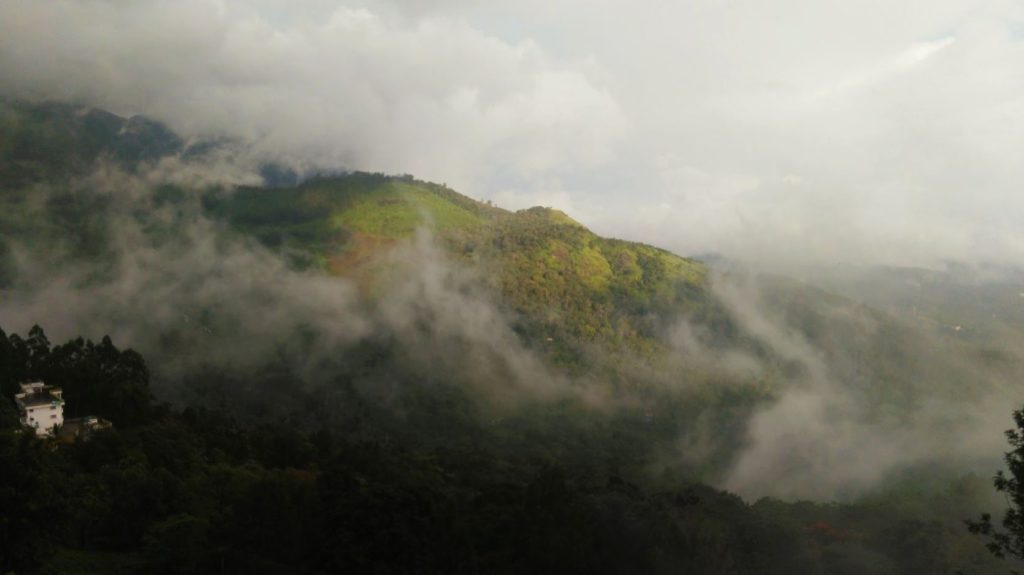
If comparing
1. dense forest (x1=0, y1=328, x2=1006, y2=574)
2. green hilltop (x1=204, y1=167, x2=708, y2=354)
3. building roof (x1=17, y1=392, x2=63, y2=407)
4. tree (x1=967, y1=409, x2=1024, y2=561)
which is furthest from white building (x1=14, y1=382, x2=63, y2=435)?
green hilltop (x1=204, y1=167, x2=708, y2=354)

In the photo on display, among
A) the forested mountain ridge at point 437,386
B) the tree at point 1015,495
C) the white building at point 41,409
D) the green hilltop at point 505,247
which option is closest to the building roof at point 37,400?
the white building at point 41,409

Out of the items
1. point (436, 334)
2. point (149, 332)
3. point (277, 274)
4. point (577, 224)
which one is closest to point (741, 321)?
point (577, 224)

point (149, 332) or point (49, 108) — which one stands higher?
point (49, 108)

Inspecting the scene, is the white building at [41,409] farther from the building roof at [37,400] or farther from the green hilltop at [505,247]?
the green hilltop at [505,247]

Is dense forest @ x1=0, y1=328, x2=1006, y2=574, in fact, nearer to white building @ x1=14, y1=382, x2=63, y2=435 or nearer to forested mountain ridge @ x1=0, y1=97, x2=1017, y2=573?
forested mountain ridge @ x1=0, y1=97, x2=1017, y2=573

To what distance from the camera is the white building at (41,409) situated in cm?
5173

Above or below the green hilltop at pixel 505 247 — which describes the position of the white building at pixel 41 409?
below

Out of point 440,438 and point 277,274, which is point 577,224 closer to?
point 277,274

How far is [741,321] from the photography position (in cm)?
15662

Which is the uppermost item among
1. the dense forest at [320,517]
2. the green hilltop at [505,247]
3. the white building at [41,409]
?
the green hilltop at [505,247]

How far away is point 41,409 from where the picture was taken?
173 ft

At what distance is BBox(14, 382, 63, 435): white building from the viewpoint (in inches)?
2037

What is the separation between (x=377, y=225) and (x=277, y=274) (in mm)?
29547

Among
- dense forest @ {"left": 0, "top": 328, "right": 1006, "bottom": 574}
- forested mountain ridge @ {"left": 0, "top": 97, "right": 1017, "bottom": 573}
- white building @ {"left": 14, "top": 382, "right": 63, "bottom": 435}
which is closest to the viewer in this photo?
dense forest @ {"left": 0, "top": 328, "right": 1006, "bottom": 574}
